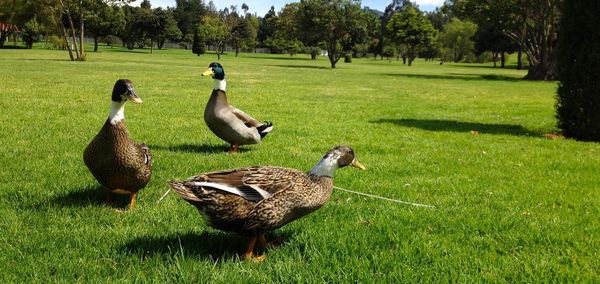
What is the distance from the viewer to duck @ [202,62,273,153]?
28.5 ft

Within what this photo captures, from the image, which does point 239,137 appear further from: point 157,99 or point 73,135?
point 157,99

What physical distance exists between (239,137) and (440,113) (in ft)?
32.6

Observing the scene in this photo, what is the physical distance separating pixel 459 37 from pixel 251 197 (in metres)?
118

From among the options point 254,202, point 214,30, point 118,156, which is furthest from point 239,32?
point 254,202

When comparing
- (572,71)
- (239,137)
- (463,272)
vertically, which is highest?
(572,71)

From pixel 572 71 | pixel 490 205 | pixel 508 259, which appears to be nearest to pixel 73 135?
pixel 490 205

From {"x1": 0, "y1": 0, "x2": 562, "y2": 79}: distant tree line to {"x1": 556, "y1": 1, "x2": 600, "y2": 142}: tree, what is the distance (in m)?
5.14

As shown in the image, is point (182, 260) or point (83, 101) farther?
point (83, 101)

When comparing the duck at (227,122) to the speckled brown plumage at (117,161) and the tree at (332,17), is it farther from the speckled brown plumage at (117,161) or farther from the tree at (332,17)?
the tree at (332,17)

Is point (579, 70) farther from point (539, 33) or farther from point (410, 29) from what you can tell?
point (410, 29)

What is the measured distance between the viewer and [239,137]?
28.5ft

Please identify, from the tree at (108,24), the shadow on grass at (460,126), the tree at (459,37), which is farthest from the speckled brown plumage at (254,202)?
the tree at (459,37)

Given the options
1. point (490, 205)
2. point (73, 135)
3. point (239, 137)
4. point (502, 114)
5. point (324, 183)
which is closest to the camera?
point (324, 183)

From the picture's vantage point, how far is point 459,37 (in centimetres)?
11412
